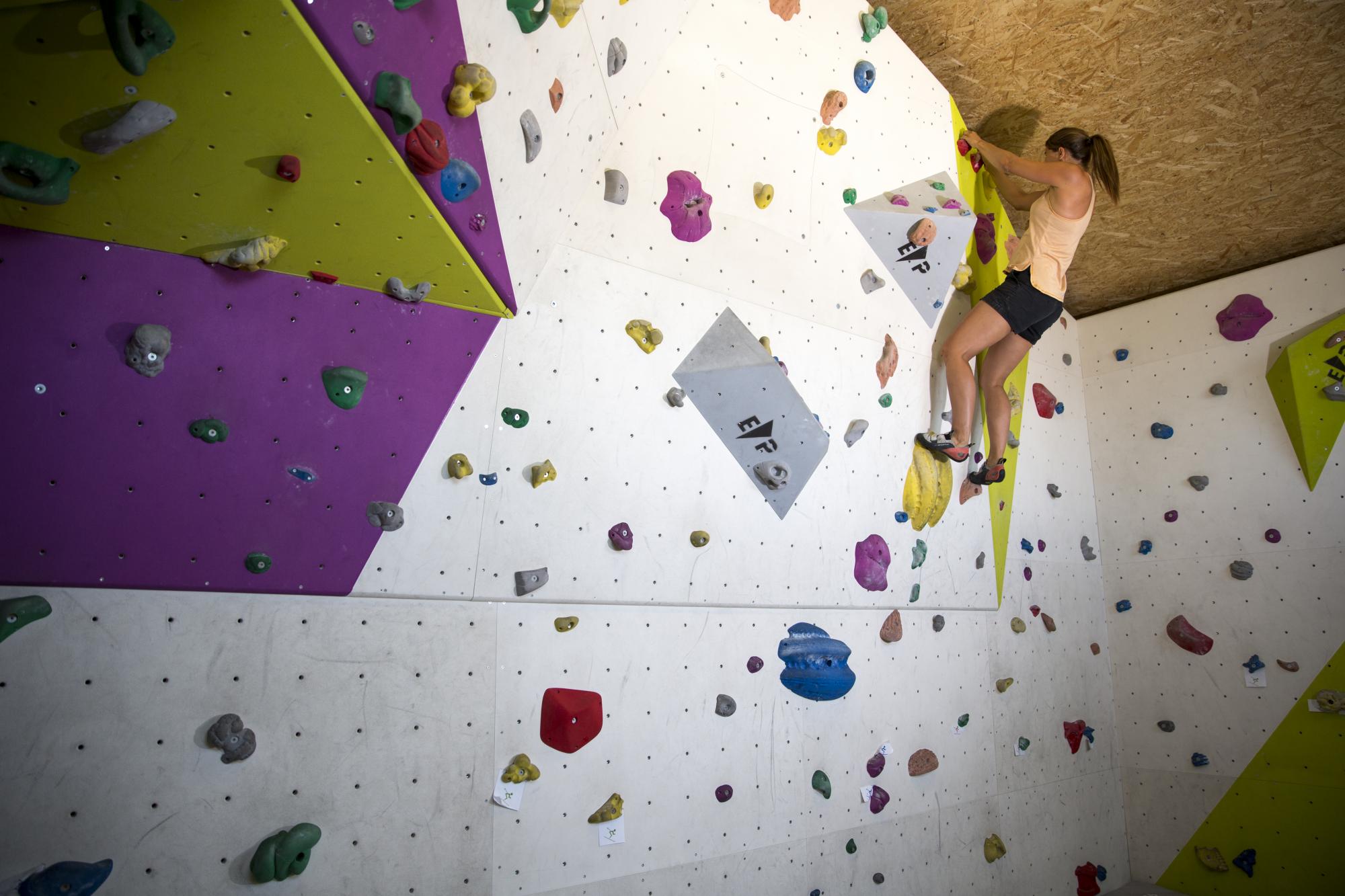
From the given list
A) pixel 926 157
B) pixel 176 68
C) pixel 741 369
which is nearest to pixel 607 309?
pixel 741 369

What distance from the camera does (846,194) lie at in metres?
2.61

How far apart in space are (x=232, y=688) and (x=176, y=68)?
0.99m

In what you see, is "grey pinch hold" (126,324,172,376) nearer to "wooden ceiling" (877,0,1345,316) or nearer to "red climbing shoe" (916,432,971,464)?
"red climbing shoe" (916,432,971,464)

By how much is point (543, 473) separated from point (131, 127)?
984 millimetres

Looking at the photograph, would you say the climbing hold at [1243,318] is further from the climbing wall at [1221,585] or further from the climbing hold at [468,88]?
the climbing hold at [468,88]

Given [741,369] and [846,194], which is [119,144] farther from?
[846,194]

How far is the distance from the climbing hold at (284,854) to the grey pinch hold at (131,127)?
1.14 meters

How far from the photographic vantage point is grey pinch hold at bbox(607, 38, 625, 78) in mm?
1842

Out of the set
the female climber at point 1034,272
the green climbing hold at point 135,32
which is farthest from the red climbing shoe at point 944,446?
the green climbing hold at point 135,32

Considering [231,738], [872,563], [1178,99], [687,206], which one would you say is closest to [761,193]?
[687,206]

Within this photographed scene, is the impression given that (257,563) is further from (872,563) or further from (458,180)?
(872,563)

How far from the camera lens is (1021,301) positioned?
282cm

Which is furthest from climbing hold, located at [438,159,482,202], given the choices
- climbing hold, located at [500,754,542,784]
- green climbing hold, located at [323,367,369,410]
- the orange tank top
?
the orange tank top

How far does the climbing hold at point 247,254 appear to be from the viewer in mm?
1350
